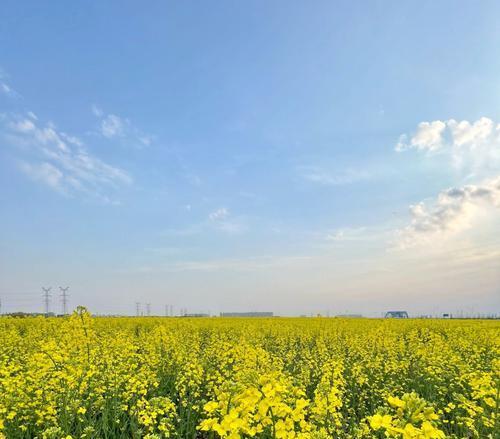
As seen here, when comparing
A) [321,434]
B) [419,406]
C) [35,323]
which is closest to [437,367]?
[321,434]

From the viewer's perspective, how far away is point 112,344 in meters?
10.4

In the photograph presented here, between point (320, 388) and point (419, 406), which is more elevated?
point (419, 406)

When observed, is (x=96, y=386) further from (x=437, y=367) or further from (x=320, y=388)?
(x=437, y=367)

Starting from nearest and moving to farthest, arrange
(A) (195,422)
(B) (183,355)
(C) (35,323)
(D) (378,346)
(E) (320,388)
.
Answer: (E) (320,388), (A) (195,422), (B) (183,355), (D) (378,346), (C) (35,323)

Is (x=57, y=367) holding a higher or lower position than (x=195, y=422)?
higher

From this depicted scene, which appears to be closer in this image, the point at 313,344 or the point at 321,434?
the point at 321,434

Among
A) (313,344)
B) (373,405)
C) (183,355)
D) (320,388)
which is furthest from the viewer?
(313,344)

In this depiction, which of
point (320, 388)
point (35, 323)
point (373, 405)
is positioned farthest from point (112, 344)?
point (35, 323)

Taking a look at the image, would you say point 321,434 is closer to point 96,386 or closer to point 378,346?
point 96,386

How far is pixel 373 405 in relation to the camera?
9.13 metres

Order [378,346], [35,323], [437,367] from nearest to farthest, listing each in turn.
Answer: [437,367] < [378,346] < [35,323]

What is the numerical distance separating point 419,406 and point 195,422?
6.24 metres

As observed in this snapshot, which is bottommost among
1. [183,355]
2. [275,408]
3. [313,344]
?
[313,344]

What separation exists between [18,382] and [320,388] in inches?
198
